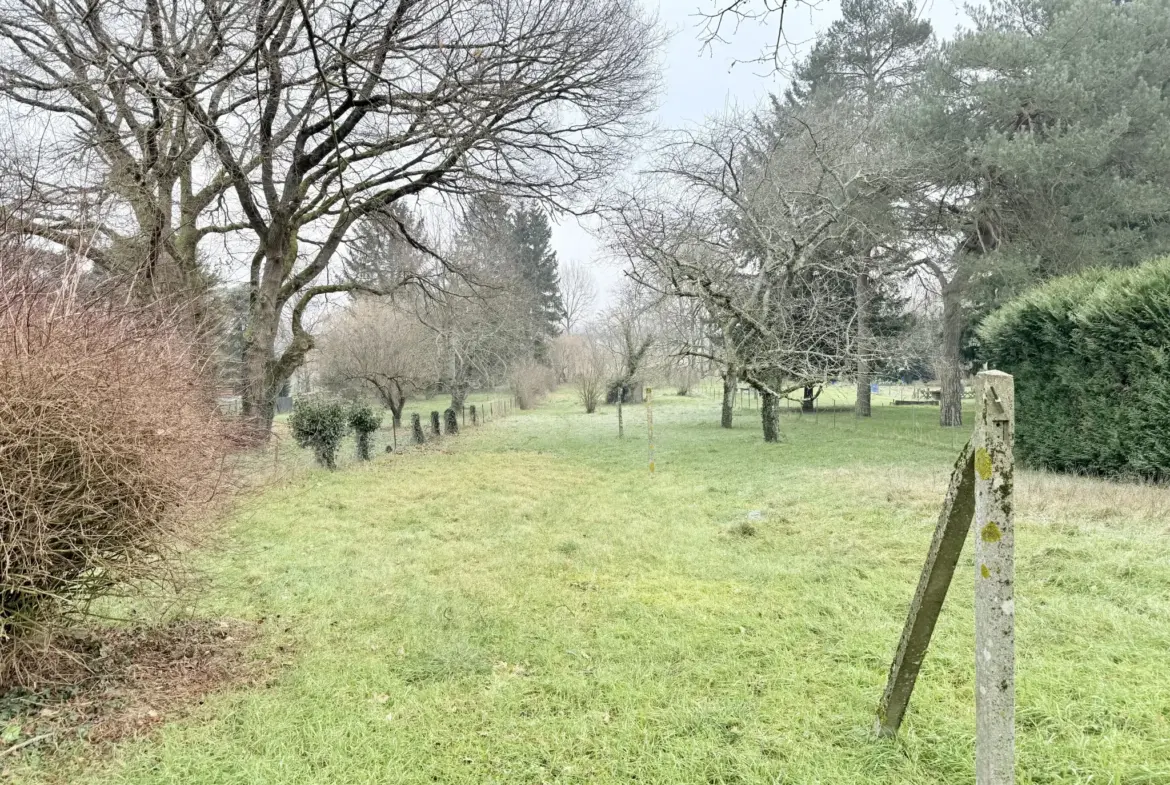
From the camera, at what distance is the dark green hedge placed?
21.9 feet

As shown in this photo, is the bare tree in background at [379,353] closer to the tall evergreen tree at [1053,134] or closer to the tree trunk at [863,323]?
the tree trunk at [863,323]

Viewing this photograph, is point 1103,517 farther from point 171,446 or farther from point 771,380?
point 771,380

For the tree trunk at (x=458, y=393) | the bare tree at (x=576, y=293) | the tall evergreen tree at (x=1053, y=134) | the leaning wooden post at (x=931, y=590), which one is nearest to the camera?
the leaning wooden post at (x=931, y=590)

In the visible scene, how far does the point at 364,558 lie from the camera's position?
512 cm

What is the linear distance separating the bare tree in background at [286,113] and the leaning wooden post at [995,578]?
323cm

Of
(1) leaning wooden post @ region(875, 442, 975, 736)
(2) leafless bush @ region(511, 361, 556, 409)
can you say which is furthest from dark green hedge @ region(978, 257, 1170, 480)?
(2) leafless bush @ region(511, 361, 556, 409)

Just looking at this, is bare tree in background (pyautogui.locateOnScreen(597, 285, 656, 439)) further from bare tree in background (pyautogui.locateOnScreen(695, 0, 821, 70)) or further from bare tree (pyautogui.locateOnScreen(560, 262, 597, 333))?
bare tree in background (pyautogui.locateOnScreen(695, 0, 821, 70))

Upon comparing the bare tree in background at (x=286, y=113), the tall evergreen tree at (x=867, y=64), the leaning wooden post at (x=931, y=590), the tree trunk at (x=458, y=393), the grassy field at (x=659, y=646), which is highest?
the tall evergreen tree at (x=867, y=64)

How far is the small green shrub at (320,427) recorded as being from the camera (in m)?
10.5

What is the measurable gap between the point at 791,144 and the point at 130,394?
43.6ft

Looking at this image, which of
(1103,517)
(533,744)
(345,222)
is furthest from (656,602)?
(345,222)

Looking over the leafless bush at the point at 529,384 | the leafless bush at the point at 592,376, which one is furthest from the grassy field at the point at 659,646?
the leafless bush at the point at 529,384

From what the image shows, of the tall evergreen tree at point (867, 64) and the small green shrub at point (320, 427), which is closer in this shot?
the small green shrub at point (320, 427)

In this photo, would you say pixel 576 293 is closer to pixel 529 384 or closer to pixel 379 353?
pixel 529 384
